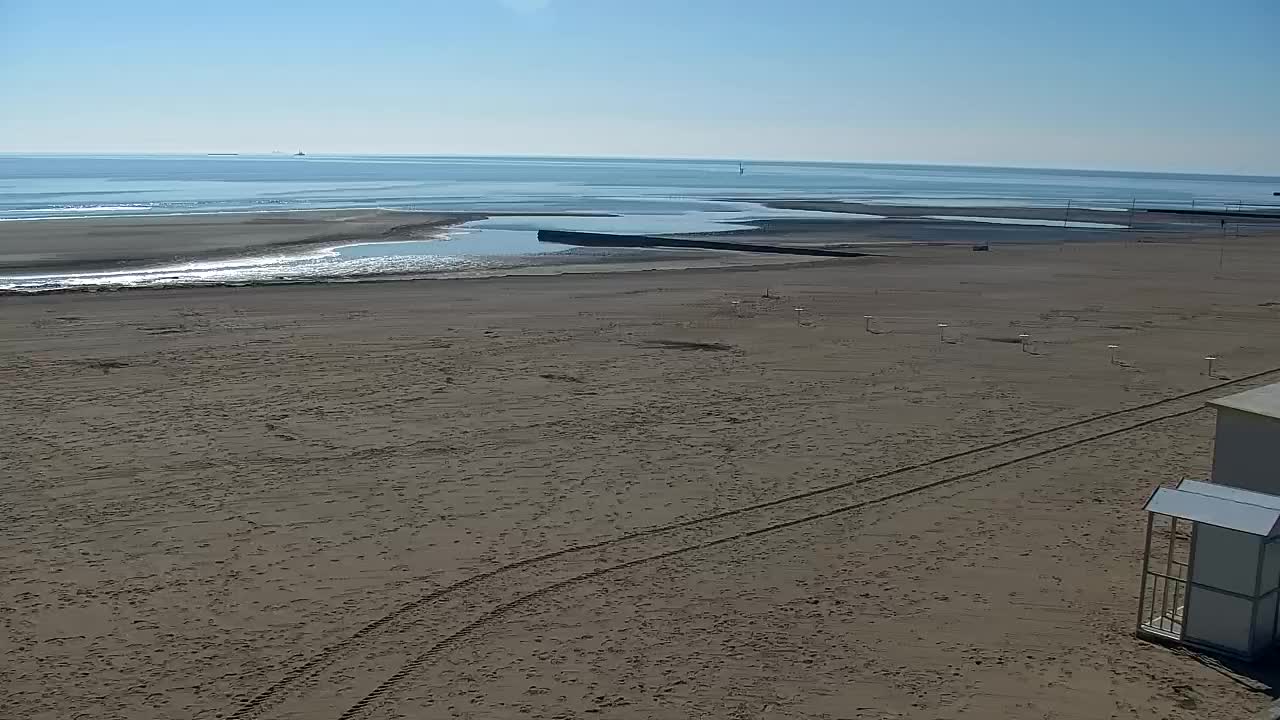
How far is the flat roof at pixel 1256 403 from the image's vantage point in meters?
9.03

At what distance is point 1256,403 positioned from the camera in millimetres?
9203

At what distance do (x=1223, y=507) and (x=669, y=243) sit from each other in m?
39.6

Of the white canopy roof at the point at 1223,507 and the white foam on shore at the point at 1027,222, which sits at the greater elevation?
the white foam on shore at the point at 1027,222

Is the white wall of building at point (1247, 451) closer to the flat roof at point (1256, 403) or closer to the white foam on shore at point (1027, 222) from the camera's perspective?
the flat roof at point (1256, 403)

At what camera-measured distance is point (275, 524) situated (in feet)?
38.9

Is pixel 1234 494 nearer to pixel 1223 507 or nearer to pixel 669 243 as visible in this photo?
pixel 1223 507

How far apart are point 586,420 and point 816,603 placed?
23.1 feet

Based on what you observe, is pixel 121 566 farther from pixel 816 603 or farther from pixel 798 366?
pixel 798 366

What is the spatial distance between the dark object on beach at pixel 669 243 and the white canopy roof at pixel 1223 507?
34.5 meters

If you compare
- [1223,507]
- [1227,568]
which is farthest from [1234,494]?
Answer: [1227,568]

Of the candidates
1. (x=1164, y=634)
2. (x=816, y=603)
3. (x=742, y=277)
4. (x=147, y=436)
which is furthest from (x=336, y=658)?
(x=742, y=277)

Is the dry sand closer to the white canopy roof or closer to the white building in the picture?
the white building

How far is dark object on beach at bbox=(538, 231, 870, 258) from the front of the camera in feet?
145

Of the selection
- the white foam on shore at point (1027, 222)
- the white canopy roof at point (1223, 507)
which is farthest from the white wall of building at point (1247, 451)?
the white foam on shore at point (1027, 222)
